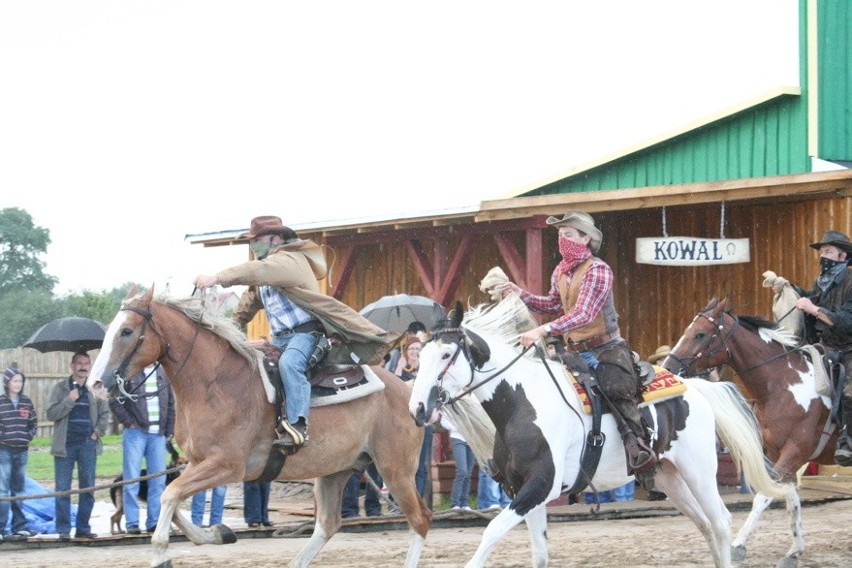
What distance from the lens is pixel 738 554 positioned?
35.6 feet

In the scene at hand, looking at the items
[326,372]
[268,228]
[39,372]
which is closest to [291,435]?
[326,372]

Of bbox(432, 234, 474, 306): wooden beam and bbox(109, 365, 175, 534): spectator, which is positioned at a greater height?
bbox(432, 234, 474, 306): wooden beam

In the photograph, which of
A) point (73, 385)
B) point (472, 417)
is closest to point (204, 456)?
point (472, 417)

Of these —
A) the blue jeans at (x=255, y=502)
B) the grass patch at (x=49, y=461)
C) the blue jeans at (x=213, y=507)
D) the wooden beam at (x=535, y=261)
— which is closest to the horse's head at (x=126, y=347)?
the blue jeans at (x=213, y=507)

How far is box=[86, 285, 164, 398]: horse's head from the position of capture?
8945 millimetres

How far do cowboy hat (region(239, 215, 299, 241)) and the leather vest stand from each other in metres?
2.39

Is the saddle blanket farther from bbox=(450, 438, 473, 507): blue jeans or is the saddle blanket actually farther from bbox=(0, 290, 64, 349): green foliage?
bbox=(0, 290, 64, 349): green foliage

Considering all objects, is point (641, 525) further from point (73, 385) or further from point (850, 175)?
point (73, 385)

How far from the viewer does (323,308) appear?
396 inches

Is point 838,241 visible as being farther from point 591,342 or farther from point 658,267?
point 658,267

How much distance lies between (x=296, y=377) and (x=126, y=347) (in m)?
1.35

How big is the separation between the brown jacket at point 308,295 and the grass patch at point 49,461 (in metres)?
9.69

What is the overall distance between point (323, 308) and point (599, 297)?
2406mm

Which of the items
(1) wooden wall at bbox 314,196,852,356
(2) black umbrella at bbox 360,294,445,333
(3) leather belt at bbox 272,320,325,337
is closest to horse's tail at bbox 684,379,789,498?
(3) leather belt at bbox 272,320,325,337
